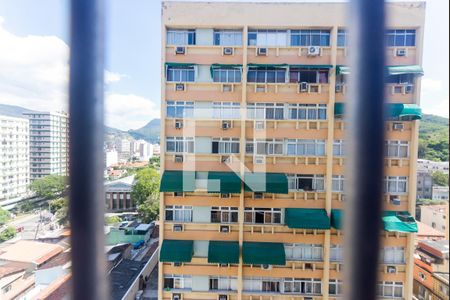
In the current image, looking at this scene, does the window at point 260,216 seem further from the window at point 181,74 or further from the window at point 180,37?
the window at point 180,37

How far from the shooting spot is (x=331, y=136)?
5.29 meters

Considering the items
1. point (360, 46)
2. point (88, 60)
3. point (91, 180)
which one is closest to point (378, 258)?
point (360, 46)

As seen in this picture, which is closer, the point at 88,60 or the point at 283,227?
the point at 88,60

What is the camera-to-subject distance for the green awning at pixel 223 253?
16.6 feet

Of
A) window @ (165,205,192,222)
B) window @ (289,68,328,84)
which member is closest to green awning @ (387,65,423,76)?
window @ (289,68,328,84)

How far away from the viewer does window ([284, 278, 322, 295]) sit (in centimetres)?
544

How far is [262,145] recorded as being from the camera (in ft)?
17.6

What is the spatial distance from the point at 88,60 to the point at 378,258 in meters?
0.79

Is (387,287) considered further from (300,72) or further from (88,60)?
(88,60)

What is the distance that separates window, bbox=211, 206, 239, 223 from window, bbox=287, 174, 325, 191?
57.8 inches

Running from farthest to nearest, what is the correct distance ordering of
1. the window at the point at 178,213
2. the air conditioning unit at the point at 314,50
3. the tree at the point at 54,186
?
the window at the point at 178,213
the air conditioning unit at the point at 314,50
the tree at the point at 54,186

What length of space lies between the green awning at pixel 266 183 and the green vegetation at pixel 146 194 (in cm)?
478

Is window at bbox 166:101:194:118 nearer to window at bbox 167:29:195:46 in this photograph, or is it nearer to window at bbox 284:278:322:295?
window at bbox 167:29:195:46

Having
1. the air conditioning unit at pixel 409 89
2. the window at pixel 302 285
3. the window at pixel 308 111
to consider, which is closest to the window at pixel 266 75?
the window at pixel 308 111
